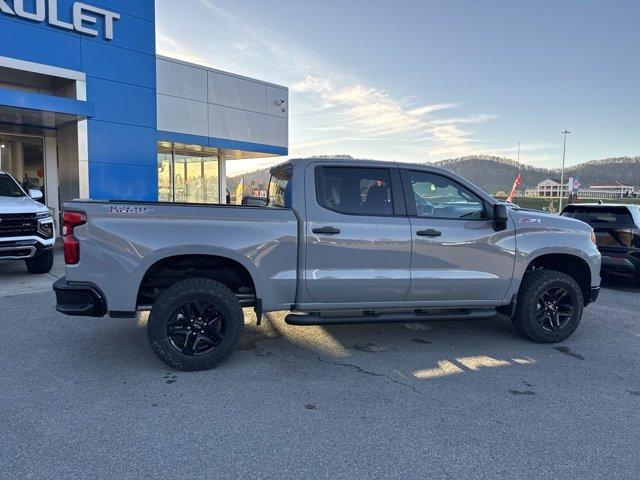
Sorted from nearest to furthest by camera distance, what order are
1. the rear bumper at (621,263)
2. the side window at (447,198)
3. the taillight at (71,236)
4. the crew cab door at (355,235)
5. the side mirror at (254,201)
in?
the taillight at (71,236), the crew cab door at (355,235), the side window at (447,198), the side mirror at (254,201), the rear bumper at (621,263)

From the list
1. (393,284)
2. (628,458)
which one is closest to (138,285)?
(393,284)

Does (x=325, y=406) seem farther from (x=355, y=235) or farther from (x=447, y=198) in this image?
(x=447, y=198)

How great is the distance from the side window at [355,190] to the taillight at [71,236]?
2105 mm

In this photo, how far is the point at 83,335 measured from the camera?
17.4 ft

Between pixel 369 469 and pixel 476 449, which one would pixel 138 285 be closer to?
pixel 369 469

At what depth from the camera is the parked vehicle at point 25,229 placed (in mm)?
7969

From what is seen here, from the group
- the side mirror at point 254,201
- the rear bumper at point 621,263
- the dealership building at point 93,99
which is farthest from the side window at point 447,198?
the dealership building at point 93,99

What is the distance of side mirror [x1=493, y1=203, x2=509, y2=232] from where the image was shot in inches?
188

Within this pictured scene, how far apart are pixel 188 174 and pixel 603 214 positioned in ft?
52.0

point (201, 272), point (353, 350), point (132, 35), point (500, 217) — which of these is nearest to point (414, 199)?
point (500, 217)

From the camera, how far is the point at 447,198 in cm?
496

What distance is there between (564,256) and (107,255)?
15.7 feet

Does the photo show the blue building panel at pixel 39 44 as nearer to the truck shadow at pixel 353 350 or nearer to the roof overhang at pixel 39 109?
the roof overhang at pixel 39 109

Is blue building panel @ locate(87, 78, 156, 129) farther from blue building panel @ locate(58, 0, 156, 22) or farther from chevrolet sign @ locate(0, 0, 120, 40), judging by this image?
blue building panel @ locate(58, 0, 156, 22)
